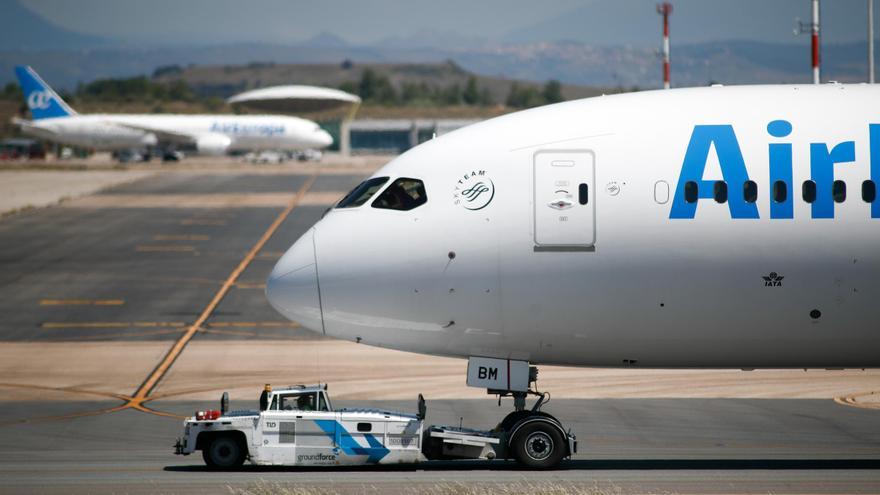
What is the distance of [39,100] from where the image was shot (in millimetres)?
140375

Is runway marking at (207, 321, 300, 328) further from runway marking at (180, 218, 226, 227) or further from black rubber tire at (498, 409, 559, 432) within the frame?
runway marking at (180, 218, 226, 227)

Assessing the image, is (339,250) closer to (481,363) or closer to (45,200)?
(481,363)

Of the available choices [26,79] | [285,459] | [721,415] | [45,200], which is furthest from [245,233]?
[26,79]

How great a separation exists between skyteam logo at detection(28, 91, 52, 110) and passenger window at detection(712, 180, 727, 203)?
131m

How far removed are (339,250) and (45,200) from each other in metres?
68.8

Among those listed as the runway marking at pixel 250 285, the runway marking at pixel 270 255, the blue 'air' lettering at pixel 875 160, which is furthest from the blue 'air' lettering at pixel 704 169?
the runway marking at pixel 270 255

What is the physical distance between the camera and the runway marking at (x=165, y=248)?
55.7 meters

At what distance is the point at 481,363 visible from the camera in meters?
19.2

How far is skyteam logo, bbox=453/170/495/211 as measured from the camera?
18.7 metres

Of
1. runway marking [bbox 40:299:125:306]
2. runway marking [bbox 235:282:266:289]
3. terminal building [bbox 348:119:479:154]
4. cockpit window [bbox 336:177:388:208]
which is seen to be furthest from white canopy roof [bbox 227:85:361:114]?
cockpit window [bbox 336:177:388:208]

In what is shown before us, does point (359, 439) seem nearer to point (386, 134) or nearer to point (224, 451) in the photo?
point (224, 451)

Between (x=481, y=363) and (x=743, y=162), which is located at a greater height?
(x=743, y=162)

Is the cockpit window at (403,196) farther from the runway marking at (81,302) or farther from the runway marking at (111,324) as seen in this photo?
the runway marking at (81,302)

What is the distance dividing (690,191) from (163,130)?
128 meters
